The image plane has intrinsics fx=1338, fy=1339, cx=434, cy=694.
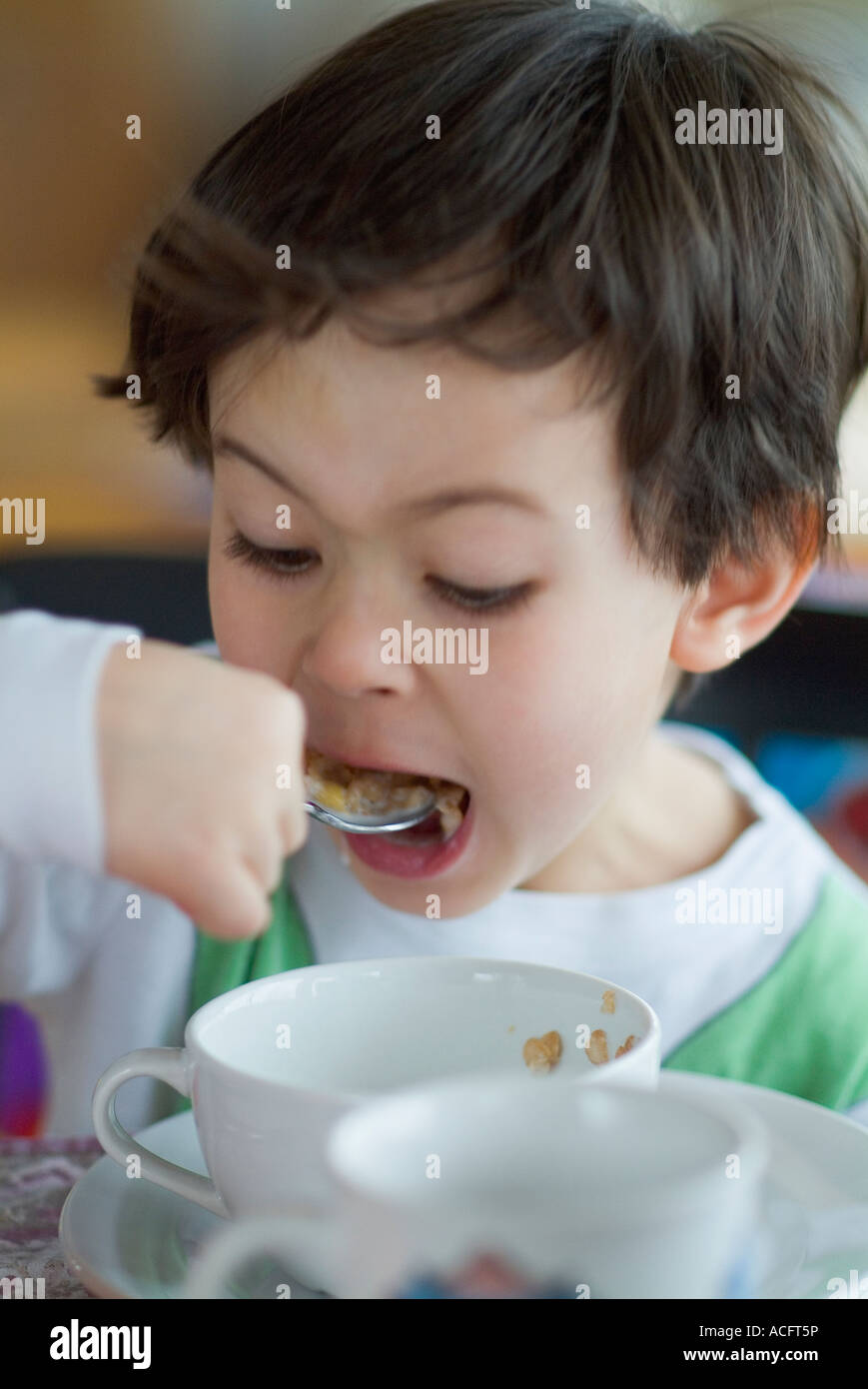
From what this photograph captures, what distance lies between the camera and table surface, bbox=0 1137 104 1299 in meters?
0.40

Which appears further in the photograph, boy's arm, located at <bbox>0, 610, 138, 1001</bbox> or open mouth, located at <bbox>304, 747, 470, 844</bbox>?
open mouth, located at <bbox>304, 747, 470, 844</bbox>

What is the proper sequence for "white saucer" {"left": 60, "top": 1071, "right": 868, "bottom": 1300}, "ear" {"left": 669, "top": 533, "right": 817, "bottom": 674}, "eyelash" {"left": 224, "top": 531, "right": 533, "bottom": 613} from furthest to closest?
"ear" {"left": 669, "top": 533, "right": 817, "bottom": 674}, "eyelash" {"left": 224, "top": 531, "right": 533, "bottom": 613}, "white saucer" {"left": 60, "top": 1071, "right": 868, "bottom": 1300}

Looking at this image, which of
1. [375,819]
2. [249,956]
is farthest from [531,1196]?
[249,956]

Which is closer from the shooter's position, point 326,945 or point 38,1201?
point 38,1201

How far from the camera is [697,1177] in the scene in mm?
248

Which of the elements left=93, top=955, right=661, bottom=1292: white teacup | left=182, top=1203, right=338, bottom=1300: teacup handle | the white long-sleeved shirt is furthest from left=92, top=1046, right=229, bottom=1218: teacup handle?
the white long-sleeved shirt

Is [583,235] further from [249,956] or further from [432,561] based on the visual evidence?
[249,956]

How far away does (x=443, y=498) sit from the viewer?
0.44m

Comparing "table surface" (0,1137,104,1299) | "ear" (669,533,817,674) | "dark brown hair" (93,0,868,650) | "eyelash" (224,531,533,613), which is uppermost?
"dark brown hair" (93,0,868,650)

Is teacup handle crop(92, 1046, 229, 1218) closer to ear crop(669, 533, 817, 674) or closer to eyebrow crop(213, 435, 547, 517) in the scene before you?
eyebrow crop(213, 435, 547, 517)

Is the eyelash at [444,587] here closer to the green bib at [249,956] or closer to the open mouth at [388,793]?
the open mouth at [388,793]

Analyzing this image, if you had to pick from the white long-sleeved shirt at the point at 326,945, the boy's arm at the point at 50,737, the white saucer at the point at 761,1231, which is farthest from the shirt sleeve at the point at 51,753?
the white long-sleeved shirt at the point at 326,945

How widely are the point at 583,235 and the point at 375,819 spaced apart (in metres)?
0.23
